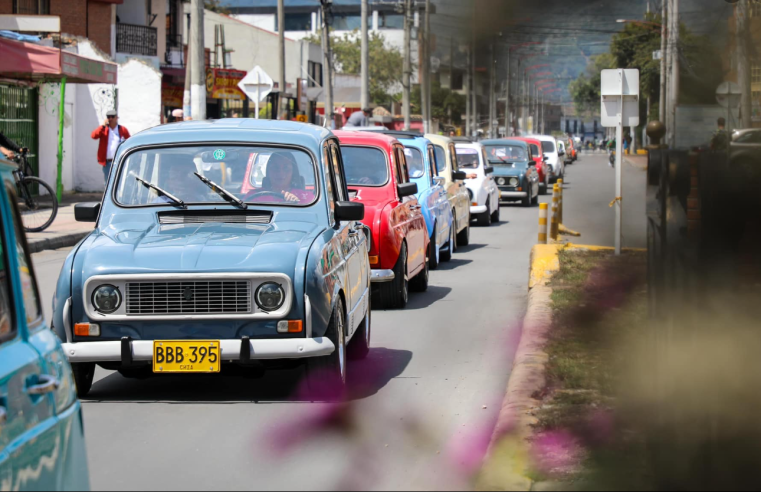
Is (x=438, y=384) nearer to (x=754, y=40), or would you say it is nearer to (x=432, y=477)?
(x=432, y=477)

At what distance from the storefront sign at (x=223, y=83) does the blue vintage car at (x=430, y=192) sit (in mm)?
26818

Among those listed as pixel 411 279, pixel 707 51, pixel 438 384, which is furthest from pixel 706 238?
pixel 411 279

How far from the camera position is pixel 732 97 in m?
3.96

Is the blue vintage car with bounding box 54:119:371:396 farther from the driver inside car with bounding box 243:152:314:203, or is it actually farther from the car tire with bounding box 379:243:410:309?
the car tire with bounding box 379:243:410:309

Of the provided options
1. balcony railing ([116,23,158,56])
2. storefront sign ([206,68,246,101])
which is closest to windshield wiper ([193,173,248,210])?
balcony railing ([116,23,158,56])

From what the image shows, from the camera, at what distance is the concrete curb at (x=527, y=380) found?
5.59m

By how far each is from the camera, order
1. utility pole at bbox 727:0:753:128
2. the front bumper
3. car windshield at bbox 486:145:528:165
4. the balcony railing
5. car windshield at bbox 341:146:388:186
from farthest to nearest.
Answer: the balcony railing → car windshield at bbox 486:145:528:165 → car windshield at bbox 341:146:388:186 → the front bumper → utility pole at bbox 727:0:753:128

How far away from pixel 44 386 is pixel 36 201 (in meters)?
15.1

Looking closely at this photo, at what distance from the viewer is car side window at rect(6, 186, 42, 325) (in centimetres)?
325

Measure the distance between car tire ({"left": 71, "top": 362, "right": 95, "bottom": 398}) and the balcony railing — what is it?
3332 cm

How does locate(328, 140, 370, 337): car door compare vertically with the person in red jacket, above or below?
below

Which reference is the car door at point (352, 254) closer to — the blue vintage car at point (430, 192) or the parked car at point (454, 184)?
the blue vintage car at point (430, 192)

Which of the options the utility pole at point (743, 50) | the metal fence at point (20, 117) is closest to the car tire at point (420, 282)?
the utility pole at point (743, 50)

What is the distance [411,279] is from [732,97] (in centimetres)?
852
